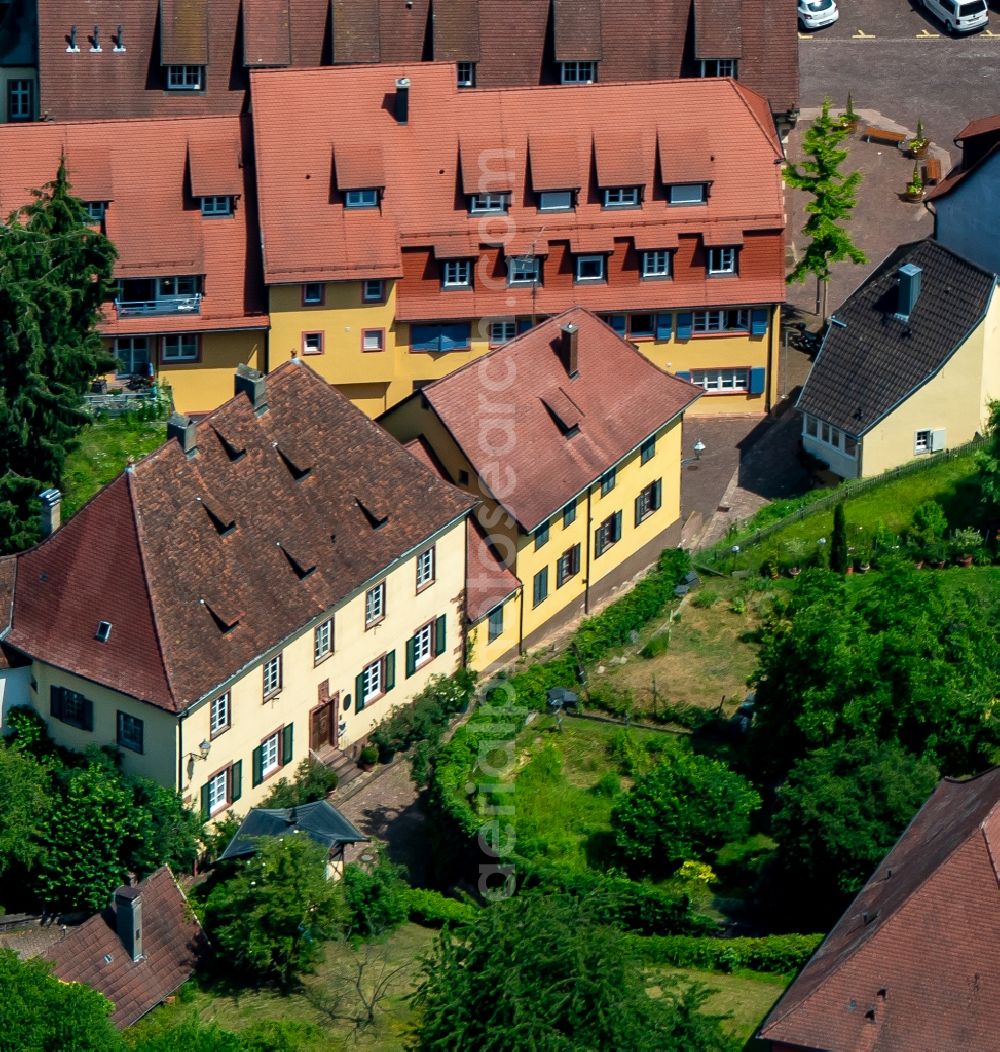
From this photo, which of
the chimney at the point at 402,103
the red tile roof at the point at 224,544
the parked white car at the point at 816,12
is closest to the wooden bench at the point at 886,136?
the parked white car at the point at 816,12

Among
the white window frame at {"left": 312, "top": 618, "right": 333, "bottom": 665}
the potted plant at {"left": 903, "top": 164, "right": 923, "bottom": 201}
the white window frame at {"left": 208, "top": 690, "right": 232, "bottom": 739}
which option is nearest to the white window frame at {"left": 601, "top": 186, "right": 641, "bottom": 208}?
the potted plant at {"left": 903, "top": 164, "right": 923, "bottom": 201}

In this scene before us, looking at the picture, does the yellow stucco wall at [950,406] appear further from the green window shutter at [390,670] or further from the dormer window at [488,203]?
the green window shutter at [390,670]

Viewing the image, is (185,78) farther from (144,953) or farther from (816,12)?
(144,953)

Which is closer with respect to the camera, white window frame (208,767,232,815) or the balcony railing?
white window frame (208,767,232,815)

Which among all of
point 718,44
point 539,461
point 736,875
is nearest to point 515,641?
point 539,461

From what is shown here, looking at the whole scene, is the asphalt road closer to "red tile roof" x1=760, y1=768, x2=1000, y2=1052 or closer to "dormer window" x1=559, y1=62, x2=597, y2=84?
"dormer window" x1=559, y1=62, x2=597, y2=84

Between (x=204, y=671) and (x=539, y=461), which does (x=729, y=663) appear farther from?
(x=204, y=671)
